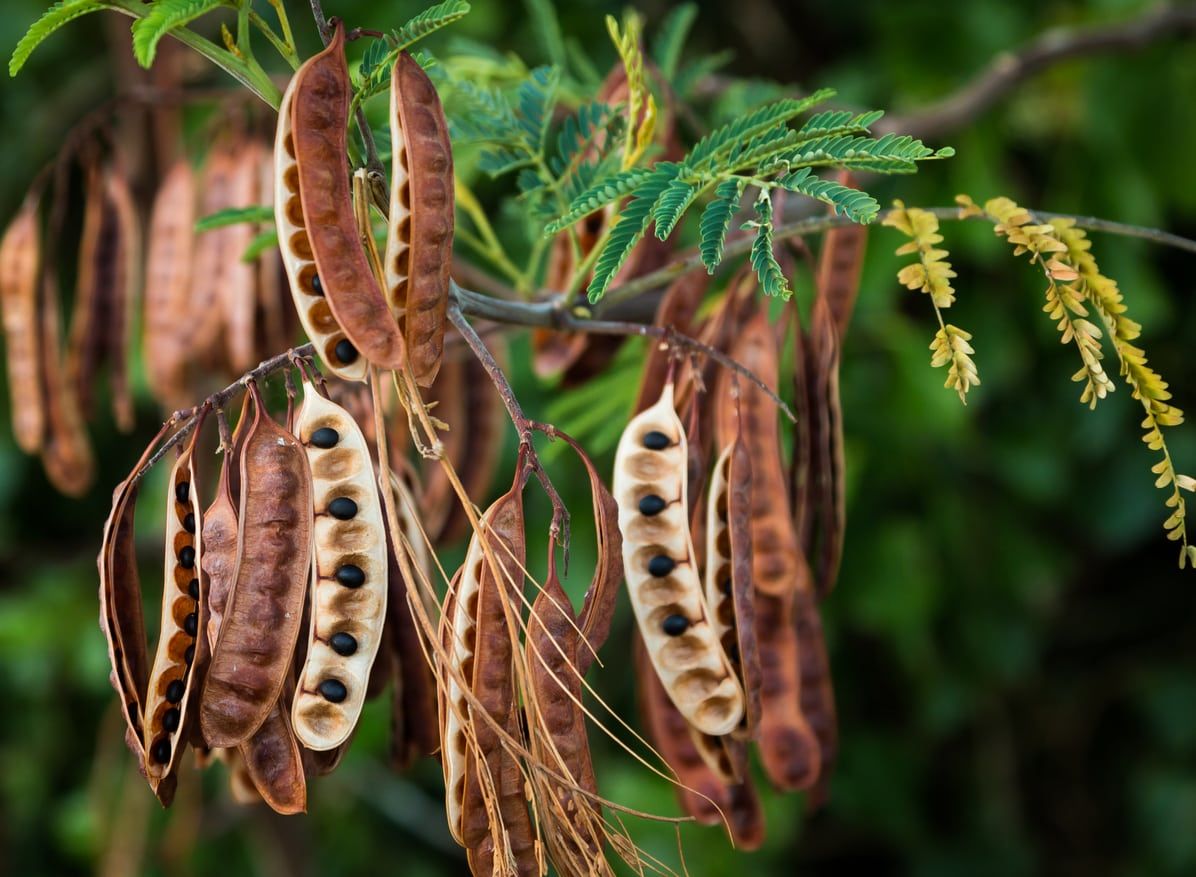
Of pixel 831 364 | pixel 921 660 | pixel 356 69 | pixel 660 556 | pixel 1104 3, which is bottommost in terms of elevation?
pixel 921 660

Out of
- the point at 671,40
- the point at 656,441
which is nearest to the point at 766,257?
the point at 656,441

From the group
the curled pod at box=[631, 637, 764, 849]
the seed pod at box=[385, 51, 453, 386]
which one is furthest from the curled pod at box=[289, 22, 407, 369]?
the curled pod at box=[631, 637, 764, 849]

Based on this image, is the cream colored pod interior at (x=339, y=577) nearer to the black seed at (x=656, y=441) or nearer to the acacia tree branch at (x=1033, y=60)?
the black seed at (x=656, y=441)

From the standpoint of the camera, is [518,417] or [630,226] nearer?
[518,417]

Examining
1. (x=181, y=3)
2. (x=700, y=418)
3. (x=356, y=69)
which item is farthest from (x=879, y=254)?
(x=181, y=3)

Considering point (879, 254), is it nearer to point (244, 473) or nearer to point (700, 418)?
point (700, 418)

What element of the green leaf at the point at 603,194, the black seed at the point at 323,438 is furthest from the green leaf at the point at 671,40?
the black seed at the point at 323,438

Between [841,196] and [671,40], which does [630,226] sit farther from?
[671,40]
